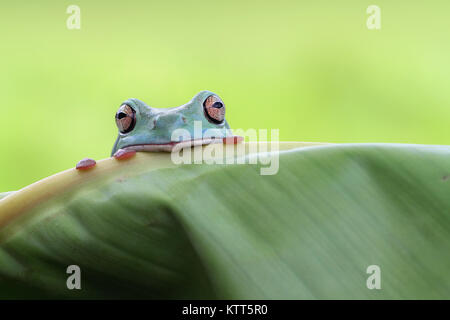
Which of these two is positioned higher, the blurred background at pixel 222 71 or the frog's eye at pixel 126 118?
the blurred background at pixel 222 71

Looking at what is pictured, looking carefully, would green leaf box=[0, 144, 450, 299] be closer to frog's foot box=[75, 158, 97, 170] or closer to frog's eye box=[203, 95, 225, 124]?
frog's foot box=[75, 158, 97, 170]

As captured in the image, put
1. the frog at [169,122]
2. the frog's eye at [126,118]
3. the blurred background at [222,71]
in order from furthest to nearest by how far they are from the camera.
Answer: the blurred background at [222,71]
the frog's eye at [126,118]
the frog at [169,122]

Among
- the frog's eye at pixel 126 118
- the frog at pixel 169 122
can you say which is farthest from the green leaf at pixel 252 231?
the frog's eye at pixel 126 118

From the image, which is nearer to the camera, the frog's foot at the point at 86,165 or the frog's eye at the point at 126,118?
the frog's foot at the point at 86,165

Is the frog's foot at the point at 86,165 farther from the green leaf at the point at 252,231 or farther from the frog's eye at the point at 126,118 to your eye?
the frog's eye at the point at 126,118

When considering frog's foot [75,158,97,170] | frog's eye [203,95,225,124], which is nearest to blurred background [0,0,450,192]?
frog's eye [203,95,225,124]

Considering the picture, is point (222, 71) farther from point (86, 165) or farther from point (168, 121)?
point (86, 165)

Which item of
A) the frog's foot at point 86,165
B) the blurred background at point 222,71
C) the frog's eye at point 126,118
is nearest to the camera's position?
A: the frog's foot at point 86,165

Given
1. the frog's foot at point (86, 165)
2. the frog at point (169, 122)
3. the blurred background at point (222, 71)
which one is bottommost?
the frog's foot at point (86, 165)
